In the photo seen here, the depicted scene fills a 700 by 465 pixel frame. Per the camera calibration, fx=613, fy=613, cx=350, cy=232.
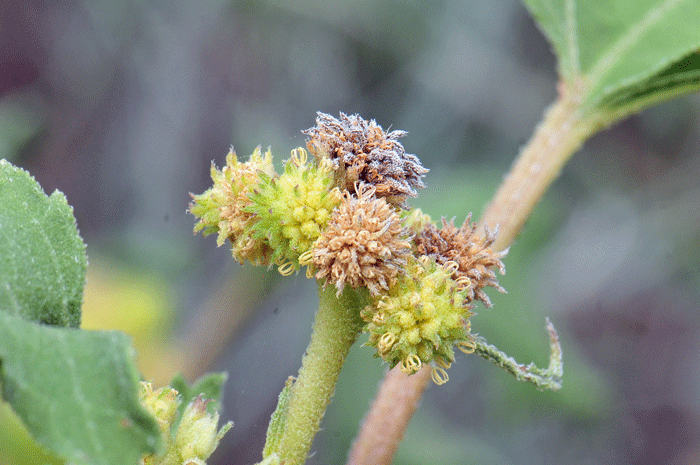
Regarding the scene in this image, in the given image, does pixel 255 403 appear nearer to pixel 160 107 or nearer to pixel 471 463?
pixel 471 463

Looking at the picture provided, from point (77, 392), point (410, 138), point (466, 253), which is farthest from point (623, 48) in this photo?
point (410, 138)

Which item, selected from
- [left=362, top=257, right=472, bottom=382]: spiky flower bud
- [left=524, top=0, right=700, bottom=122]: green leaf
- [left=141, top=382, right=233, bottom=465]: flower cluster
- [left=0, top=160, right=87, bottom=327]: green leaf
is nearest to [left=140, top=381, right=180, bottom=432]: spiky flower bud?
[left=141, top=382, right=233, bottom=465]: flower cluster

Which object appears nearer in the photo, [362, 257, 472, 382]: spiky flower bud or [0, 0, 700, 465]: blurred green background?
[362, 257, 472, 382]: spiky flower bud

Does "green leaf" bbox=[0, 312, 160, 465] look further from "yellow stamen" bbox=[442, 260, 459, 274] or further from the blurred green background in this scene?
the blurred green background

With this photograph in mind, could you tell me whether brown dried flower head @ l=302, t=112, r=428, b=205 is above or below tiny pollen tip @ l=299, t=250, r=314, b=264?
above

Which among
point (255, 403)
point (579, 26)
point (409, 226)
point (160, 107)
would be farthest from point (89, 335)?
point (160, 107)

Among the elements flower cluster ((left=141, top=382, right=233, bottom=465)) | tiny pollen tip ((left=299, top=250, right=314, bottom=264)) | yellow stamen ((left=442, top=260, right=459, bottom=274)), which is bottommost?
flower cluster ((left=141, top=382, right=233, bottom=465))

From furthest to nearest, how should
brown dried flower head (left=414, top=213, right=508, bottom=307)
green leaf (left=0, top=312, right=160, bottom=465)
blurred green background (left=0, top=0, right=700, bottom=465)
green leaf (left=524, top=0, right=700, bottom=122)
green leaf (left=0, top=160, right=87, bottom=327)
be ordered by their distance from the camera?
1. blurred green background (left=0, top=0, right=700, bottom=465)
2. green leaf (left=524, top=0, right=700, bottom=122)
3. brown dried flower head (left=414, top=213, right=508, bottom=307)
4. green leaf (left=0, top=160, right=87, bottom=327)
5. green leaf (left=0, top=312, right=160, bottom=465)

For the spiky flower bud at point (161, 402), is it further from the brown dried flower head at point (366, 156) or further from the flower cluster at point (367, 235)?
the brown dried flower head at point (366, 156)
